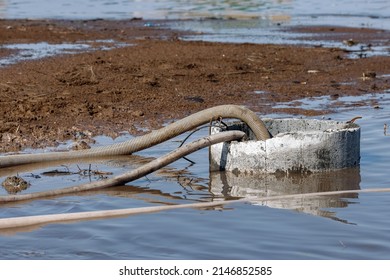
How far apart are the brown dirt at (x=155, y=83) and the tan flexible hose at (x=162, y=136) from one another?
0.86 m

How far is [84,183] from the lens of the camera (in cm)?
771

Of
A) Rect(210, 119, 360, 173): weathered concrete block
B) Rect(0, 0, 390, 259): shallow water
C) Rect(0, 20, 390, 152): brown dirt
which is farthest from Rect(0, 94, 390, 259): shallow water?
Rect(0, 20, 390, 152): brown dirt

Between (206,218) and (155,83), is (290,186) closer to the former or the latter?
(206,218)

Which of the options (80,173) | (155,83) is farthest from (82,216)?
(155,83)

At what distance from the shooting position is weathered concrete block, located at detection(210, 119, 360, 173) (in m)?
7.68

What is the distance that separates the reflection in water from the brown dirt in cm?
237

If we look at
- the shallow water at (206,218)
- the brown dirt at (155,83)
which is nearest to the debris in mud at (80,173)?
the shallow water at (206,218)

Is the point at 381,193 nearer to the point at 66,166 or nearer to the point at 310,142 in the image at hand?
the point at 310,142

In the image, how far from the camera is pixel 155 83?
1244 centimetres

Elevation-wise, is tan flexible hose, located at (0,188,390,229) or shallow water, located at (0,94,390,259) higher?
tan flexible hose, located at (0,188,390,229)

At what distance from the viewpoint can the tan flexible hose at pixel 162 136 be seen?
7954 mm

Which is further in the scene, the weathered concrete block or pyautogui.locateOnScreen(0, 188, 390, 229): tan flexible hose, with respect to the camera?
the weathered concrete block

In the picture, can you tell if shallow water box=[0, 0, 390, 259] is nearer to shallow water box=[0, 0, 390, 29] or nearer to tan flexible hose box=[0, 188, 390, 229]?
tan flexible hose box=[0, 188, 390, 229]

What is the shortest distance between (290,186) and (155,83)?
522 cm
